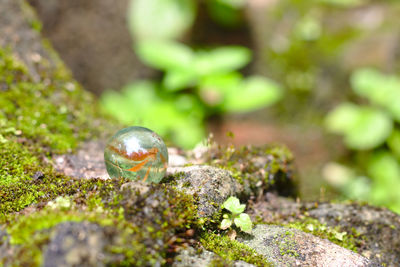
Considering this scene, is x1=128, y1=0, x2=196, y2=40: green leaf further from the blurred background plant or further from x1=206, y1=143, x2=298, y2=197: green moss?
x1=206, y1=143, x2=298, y2=197: green moss

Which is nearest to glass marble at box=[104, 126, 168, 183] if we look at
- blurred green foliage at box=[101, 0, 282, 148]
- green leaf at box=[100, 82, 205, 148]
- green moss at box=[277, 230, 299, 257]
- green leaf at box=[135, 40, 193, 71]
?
green moss at box=[277, 230, 299, 257]

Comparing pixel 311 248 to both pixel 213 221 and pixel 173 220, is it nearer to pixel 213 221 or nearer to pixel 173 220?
pixel 213 221

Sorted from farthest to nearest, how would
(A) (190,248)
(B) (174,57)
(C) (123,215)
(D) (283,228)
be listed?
1. (B) (174,57)
2. (D) (283,228)
3. (A) (190,248)
4. (C) (123,215)

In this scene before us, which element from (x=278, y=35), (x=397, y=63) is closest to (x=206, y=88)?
(x=278, y=35)

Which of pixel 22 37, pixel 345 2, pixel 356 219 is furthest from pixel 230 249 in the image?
pixel 345 2

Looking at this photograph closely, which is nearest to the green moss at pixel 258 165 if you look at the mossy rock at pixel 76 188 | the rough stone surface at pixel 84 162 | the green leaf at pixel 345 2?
the mossy rock at pixel 76 188

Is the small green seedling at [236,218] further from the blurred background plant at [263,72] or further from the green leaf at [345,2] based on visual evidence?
the green leaf at [345,2]
